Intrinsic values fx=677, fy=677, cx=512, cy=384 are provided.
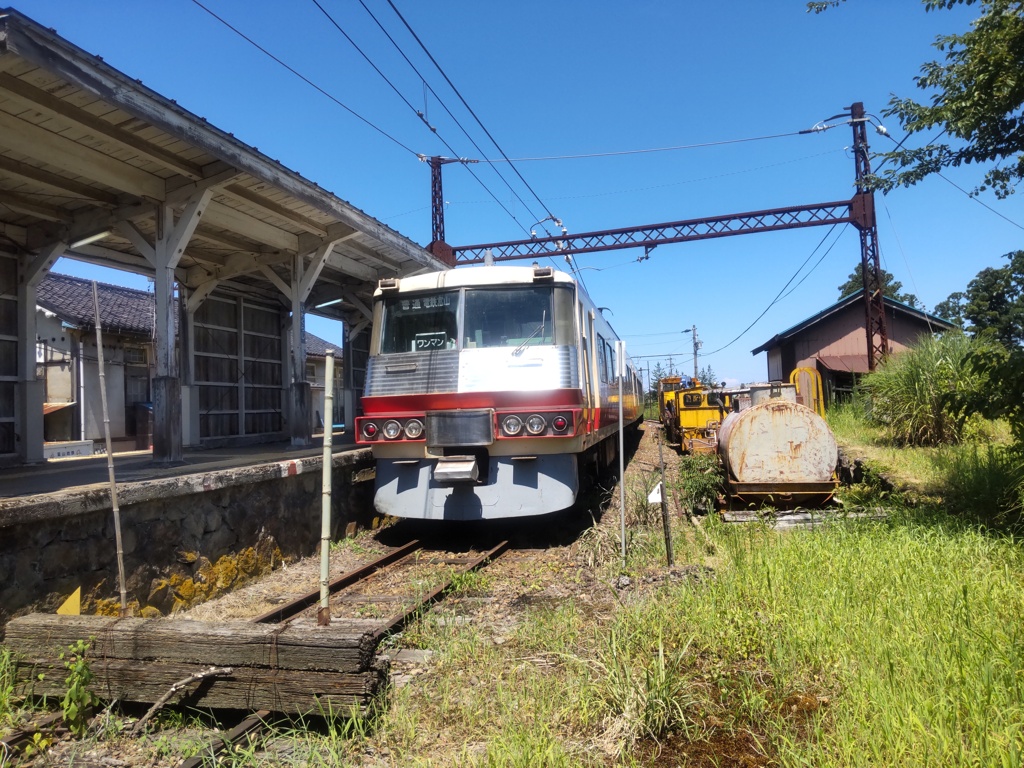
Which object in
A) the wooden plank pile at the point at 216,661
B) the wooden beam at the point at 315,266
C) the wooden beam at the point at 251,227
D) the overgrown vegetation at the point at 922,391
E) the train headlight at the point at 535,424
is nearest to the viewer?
the wooden plank pile at the point at 216,661

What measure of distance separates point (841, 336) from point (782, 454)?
61.7 feet

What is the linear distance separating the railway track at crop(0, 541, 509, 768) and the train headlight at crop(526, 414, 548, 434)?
1.24 m

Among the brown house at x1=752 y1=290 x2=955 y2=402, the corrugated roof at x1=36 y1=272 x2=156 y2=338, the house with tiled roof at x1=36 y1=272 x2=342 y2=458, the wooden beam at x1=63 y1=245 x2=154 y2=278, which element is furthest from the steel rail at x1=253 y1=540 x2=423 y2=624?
the brown house at x1=752 y1=290 x2=955 y2=402

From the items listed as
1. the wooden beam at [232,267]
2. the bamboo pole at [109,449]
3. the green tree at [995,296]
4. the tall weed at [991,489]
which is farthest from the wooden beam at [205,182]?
the green tree at [995,296]

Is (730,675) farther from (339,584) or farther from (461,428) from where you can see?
(461,428)

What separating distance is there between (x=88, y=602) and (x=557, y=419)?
3.90 metres

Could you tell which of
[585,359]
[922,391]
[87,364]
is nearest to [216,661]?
[585,359]

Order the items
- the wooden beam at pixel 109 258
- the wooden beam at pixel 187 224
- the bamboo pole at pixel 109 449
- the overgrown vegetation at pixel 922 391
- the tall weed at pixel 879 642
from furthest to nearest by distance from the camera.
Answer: the overgrown vegetation at pixel 922 391
the wooden beam at pixel 109 258
the wooden beam at pixel 187 224
the bamboo pole at pixel 109 449
the tall weed at pixel 879 642

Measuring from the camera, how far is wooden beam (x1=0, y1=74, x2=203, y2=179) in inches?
219

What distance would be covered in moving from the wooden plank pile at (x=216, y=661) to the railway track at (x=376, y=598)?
0.14m

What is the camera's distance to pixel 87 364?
47.8 feet

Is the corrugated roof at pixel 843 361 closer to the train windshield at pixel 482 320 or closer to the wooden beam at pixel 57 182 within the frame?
the train windshield at pixel 482 320

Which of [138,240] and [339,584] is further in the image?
[138,240]

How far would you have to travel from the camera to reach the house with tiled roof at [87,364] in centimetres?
1419
